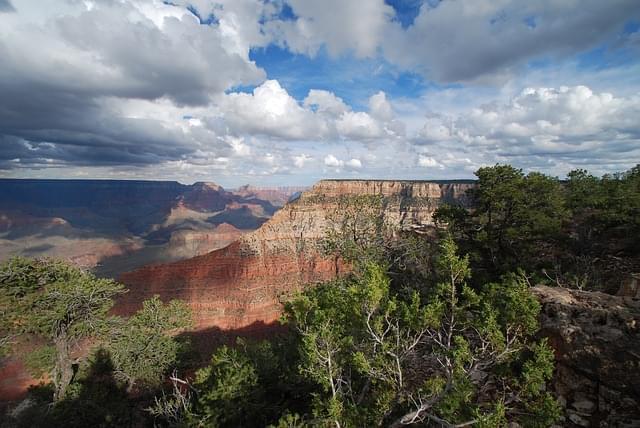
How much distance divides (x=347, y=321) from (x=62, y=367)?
1855cm

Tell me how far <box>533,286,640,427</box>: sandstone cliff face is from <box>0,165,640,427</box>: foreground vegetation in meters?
0.79

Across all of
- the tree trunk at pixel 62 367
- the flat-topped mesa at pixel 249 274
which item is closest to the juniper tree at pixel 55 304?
the tree trunk at pixel 62 367

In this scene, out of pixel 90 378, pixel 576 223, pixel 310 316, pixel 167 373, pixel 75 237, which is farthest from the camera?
pixel 75 237

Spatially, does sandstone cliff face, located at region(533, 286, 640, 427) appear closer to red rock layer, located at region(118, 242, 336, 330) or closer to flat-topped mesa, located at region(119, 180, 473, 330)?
flat-topped mesa, located at region(119, 180, 473, 330)

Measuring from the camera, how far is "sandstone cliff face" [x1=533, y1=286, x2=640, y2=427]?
8.14 meters

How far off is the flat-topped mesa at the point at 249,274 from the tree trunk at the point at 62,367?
3042cm

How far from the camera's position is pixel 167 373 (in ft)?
71.5

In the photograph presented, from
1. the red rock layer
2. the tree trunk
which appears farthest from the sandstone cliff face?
the red rock layer

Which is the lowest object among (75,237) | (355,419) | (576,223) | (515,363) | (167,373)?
(75,237)

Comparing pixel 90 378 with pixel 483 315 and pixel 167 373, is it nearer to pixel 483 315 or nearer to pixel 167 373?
pixel 167 373

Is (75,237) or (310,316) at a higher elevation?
(310,316)

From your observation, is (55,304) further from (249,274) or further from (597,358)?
(249,274)

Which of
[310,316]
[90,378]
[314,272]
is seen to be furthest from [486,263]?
[314,272]

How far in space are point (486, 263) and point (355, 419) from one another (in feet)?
52.6
